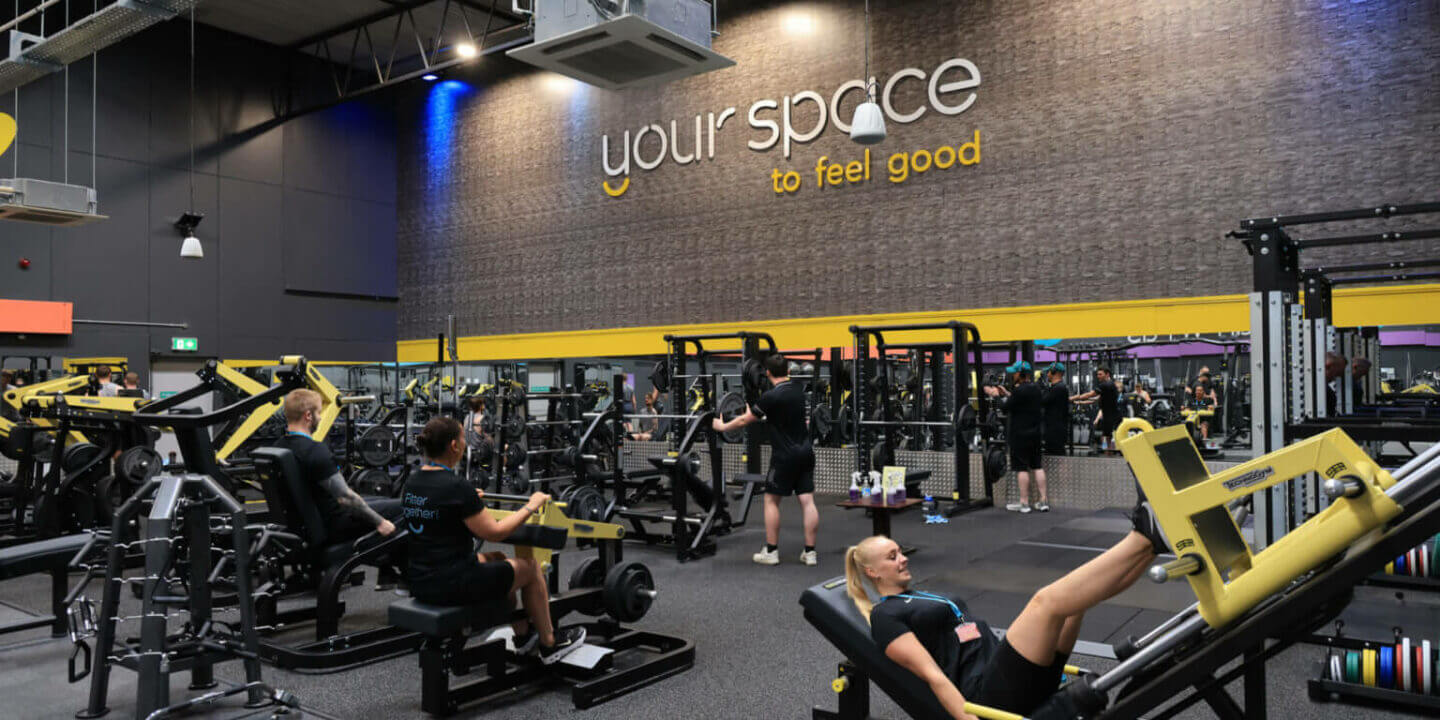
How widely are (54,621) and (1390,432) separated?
6.39 m

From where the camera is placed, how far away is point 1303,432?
4.42 metres

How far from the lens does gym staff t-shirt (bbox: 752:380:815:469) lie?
643cm

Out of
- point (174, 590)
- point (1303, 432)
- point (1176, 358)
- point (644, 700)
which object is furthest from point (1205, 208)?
point (174, 590)

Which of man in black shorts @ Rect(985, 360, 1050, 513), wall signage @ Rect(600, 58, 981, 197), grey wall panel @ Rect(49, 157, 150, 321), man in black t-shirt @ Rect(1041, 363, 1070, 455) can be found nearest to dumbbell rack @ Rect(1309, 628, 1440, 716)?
man in black shorts @ Rect(985, 360, 1050, 513)

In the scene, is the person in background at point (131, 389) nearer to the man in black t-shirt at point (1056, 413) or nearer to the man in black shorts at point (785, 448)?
the man in black shorts at point (785, 448)

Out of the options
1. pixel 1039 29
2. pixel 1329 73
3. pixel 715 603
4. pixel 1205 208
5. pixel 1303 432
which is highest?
pixel 1039 29

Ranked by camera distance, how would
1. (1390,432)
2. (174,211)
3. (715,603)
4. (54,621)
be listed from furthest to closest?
(174,211), (715,603), (54,621), (1390,432)

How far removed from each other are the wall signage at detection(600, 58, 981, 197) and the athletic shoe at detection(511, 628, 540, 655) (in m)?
9.73

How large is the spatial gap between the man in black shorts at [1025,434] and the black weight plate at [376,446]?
20.6 ft

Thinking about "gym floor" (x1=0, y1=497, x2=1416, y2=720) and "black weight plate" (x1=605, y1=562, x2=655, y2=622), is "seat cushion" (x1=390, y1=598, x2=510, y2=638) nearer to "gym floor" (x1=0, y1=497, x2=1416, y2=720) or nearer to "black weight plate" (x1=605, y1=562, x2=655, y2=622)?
"gym floor" (x1=0, y1=497, x2=1416, y2=720)

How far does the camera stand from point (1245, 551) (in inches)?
88.4

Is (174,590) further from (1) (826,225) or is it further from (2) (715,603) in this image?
(1) (826,225)

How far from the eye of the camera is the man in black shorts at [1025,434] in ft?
28.3

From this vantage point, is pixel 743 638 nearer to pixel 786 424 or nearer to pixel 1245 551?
pixel 786 424
